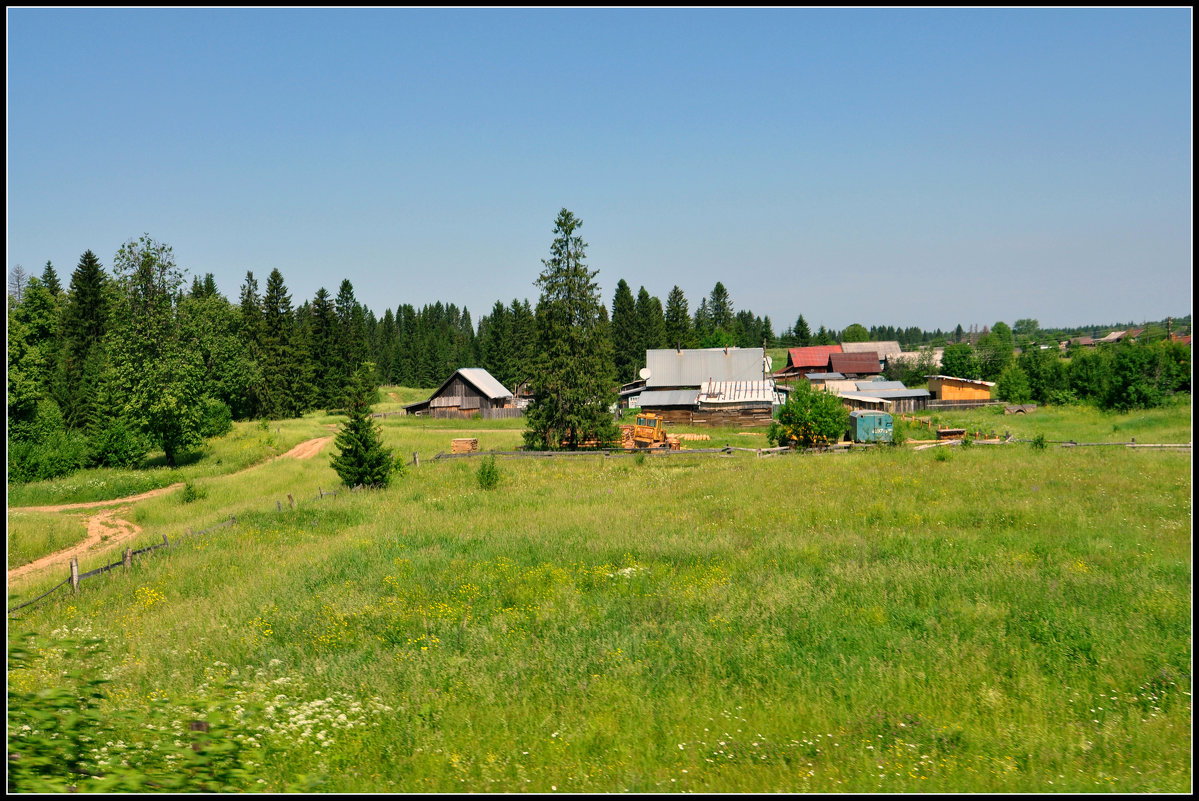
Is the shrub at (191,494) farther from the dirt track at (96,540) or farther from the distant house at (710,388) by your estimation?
the distant house at (710,388)

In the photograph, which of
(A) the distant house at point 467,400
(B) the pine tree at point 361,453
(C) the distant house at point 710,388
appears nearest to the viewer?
(B) the pine tree at point 361,453

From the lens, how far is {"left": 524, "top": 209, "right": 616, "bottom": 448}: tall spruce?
39031 millimetres

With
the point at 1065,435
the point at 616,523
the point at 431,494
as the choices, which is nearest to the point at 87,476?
the point at 431,494

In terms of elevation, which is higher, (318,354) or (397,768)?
(318,354)

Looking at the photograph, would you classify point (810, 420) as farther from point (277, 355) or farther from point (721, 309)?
point (721, 309)

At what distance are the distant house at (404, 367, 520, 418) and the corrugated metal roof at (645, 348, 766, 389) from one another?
15.8 metres

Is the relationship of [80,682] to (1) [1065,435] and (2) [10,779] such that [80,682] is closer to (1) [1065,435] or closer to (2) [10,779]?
(2) [10,779]

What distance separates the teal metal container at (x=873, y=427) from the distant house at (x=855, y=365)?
67019 mm

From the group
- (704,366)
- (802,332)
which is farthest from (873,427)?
(802,332)

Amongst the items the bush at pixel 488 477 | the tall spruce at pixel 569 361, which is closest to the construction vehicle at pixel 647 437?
the tall spruce at pixel 569 361

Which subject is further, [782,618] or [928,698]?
[782,618]

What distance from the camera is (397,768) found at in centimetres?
746

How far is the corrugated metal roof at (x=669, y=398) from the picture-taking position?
58309 millimetres

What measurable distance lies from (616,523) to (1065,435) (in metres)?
36.6
